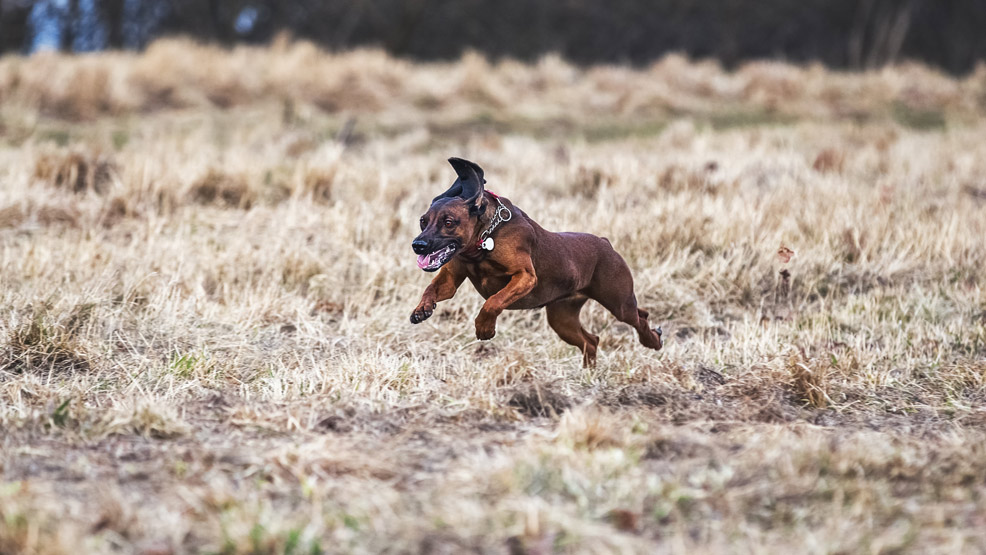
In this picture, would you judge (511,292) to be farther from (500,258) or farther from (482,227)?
(482,227)

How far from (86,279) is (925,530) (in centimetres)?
466

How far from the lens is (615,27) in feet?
87.5

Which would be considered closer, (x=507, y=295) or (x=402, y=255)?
(x=507, y=295)

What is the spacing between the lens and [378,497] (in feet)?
10.1

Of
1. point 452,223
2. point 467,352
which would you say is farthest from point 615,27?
point 452,223

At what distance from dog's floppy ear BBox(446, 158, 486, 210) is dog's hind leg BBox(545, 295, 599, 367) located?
97 cm

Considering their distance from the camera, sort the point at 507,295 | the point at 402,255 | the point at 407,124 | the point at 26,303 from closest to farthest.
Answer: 1. the point at 507,295
2. the point at 26,303
3. the point at 402,255
4. the point at 407,124

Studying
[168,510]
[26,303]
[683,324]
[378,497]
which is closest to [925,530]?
[378,497]

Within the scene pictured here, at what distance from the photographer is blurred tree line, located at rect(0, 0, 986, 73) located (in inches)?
945

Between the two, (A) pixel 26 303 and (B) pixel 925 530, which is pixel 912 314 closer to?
(B) pixel 925 530

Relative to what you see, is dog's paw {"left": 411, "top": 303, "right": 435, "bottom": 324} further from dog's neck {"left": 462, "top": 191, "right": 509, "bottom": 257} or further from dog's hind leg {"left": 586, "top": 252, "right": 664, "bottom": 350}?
dog's hind leg {"left": 586, "top": 252, "right": 664, "bottom": 350}

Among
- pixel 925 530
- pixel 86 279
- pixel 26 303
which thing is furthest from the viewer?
pixel 86 279

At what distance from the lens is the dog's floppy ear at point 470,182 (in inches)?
151

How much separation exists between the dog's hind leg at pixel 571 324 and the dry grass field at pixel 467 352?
14cm
